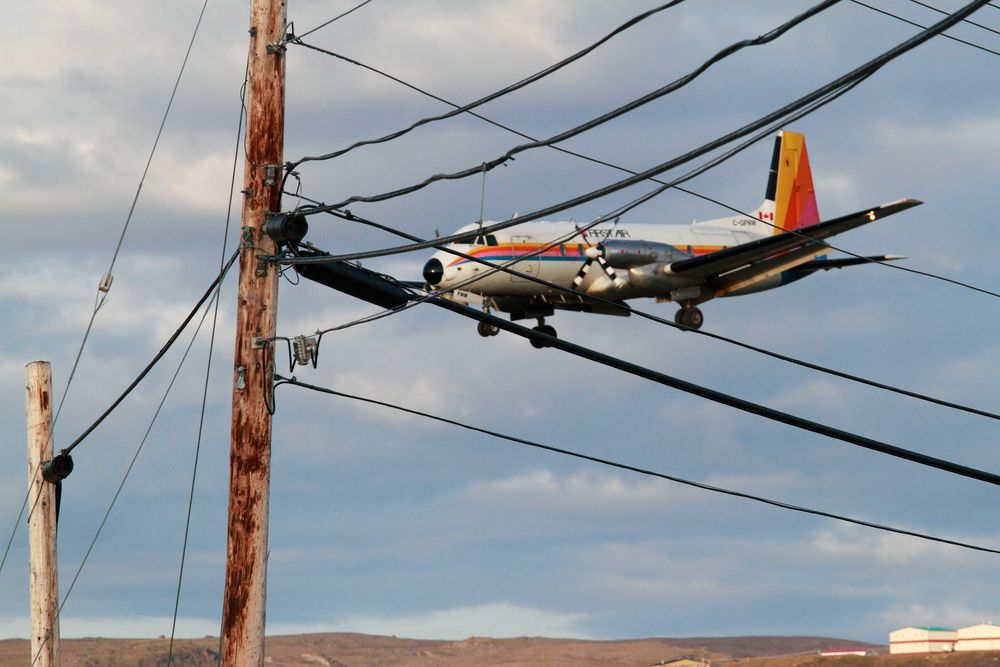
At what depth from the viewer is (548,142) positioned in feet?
39.8

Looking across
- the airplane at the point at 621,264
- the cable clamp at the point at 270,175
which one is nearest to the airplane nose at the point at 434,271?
the airplane at the point at 621,264

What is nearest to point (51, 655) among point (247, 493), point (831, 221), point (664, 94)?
point (247, 493)

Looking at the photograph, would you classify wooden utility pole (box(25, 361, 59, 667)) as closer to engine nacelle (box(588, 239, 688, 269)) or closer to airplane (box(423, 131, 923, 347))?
airplane (box(423, 131, 923, 347))

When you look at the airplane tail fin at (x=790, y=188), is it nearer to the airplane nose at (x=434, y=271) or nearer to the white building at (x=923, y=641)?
the airplane nose at (x=434, y=271)

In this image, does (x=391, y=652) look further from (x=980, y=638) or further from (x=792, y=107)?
(x=792, y=107)

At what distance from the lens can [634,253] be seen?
39.8 meters

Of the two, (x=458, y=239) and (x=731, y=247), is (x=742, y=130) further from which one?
(x=731, y=247)

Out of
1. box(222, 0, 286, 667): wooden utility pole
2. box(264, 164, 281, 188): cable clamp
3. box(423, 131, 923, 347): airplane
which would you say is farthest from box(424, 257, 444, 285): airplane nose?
box(264, 164, 281, 188): cable clamp

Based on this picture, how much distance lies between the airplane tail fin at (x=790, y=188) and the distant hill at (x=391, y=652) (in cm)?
10031

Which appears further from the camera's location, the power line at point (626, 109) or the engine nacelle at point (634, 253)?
the engine nacelle at point (634, 253)

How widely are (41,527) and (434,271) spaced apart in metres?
21.3

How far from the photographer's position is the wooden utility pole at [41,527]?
16.4 metres

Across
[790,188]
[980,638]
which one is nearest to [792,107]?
[790,188]

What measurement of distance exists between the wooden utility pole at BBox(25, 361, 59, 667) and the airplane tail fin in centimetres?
3840
